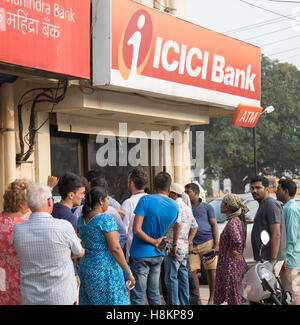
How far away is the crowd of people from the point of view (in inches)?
160

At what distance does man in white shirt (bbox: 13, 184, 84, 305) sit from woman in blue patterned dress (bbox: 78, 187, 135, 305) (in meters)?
0.68

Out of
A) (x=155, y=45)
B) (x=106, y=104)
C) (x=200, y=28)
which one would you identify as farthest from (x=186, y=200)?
(x=200, y=28)

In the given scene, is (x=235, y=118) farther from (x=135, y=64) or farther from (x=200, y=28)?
(x=135, y=64)

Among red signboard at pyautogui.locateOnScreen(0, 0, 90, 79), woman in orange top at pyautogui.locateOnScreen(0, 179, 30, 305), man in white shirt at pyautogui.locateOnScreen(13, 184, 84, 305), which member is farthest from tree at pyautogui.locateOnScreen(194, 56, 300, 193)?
man in white shirt at pyautogui.locateOnScreen(13, 184, 84, 305)

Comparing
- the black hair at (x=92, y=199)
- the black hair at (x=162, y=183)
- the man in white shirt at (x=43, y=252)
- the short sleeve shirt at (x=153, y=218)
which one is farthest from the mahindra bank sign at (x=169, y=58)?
the man in white shirt at (x=43, y=252)

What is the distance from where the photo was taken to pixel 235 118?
1045cm

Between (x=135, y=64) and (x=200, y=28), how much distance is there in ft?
6.50

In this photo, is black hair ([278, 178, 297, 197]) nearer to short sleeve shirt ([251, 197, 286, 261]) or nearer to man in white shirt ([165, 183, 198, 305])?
short sleeve shirt ([251, 197, 286, 261])

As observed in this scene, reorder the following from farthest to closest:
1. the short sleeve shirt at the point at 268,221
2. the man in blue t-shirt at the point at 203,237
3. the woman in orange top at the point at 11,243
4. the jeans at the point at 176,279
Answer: the man in blue t-shirt at the point at 203,237 < the jeans at the point at 176,279 < the short sleeve shirt at the point at 268,221 < the woman in orange top at the point at 11,243

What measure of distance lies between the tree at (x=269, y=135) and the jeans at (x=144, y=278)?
33572mm

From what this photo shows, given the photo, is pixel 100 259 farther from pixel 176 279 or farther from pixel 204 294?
pixel 204 294

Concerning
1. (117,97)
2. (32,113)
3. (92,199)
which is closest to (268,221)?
(92,199)

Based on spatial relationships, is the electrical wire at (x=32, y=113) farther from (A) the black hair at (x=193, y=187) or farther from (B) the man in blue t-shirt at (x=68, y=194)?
(B) the man in blue t-shirt at (x=68, y=194)

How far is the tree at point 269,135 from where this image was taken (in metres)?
40.3
